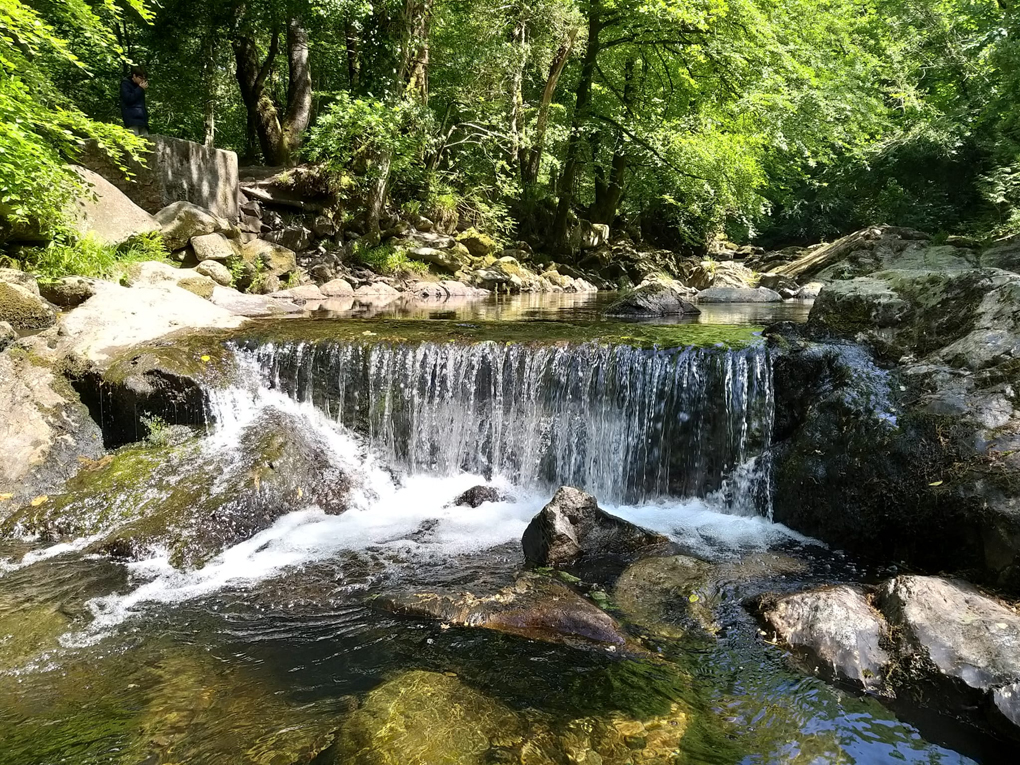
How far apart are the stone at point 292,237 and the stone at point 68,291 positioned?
706 centimetres

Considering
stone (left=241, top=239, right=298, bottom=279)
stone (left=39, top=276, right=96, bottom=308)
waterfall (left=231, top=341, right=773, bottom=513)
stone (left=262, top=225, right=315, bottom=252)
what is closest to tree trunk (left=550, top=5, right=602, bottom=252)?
stone (left=262, top=225, right=315, bottom=252)

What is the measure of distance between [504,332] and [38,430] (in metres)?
5.26

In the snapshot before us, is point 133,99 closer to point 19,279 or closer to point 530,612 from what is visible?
point 19,279

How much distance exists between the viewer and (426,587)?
4.76m

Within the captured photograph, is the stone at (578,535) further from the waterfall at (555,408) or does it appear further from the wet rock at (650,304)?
the wet rock at (650,304)

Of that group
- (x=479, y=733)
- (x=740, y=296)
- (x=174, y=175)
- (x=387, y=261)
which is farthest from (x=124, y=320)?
(x=740, y=296)

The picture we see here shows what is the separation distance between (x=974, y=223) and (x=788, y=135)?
664cm

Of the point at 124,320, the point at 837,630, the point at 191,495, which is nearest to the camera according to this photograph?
the point at 837,630

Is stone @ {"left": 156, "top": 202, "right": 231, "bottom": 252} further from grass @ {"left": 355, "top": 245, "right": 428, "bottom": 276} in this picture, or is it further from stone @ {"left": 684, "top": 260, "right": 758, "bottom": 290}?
stone @ {"left": 684, "top": 260, "right": 758, "bottom": 290}

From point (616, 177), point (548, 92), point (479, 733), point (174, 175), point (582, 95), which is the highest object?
point (582, 95)

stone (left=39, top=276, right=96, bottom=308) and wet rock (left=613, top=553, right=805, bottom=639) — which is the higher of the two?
stone (left=39, top=276, right=96, bottom=308)

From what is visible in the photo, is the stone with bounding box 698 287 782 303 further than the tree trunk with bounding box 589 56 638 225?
No

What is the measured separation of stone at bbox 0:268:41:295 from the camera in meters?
7.94

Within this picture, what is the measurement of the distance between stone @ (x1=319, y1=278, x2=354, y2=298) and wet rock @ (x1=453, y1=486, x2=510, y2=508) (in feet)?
28.2
